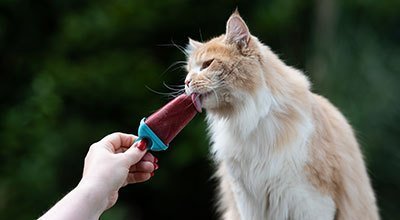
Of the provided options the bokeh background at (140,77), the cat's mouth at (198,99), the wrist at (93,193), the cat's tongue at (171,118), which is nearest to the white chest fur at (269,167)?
the cat's mouth at (198,99)

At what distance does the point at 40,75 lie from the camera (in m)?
5.60

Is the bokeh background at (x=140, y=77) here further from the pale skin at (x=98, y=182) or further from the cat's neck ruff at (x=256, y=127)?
the pale skin at (x=98, y=182)

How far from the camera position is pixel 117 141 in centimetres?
179

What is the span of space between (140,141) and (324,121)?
951 millimetres

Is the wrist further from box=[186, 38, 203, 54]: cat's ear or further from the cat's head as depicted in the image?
box=[186, 38, 203, 54]: cat's ear

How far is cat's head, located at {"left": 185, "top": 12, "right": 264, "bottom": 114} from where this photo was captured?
7.46 feet

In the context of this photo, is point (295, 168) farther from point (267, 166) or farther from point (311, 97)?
point (311, 97)

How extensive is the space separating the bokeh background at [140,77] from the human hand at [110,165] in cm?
346

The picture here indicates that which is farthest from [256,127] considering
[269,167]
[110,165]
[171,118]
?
[110,165]

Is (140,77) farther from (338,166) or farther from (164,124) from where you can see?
(164,124)

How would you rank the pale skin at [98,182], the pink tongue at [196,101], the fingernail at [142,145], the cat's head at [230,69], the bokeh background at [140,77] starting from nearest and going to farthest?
the pale skin at [98,182]
the fingernail at [142,145]
the pink tongue at [196,101]
the cat's head at [230,69]
the bokeh background at [140,77]

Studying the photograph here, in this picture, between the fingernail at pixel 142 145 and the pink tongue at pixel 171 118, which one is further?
the pink tongue at pixel 171 118

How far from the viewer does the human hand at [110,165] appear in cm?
153

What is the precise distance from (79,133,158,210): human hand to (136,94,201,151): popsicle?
5cm
